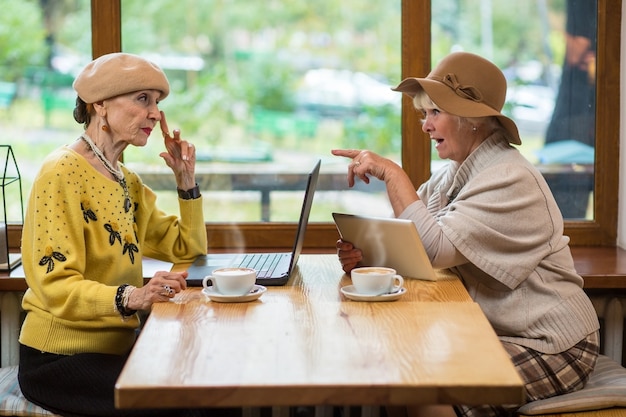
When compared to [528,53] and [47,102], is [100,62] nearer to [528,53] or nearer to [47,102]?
[47,102]

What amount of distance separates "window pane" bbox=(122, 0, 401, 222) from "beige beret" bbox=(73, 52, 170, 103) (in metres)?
0.83

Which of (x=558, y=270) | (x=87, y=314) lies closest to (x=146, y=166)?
(x=87, y=314)

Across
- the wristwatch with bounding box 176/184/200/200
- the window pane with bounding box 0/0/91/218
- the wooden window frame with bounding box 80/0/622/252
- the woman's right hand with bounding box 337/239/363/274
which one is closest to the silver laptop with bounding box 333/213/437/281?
the woman's right hand with bounding box 337/239/363/274

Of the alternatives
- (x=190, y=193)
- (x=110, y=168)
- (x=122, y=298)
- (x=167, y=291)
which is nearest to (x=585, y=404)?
(x=167, y=291)

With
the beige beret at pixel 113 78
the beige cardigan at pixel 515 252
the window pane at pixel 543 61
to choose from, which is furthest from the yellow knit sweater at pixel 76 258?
the window pane at pixel 543 61

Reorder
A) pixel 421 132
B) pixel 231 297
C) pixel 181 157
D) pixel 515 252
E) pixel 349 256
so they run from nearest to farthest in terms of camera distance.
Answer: pixel 231 297, pixel 515 252, pixel 349 256, pixel 181 157, pixel 421 132

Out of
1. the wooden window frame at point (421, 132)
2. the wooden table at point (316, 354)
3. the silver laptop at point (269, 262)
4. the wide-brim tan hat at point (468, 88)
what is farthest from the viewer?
the wooden window frame at point (421, 132)

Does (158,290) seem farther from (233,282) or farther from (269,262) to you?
(269,262)

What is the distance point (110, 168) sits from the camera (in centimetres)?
229

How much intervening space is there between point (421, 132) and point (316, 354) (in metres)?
1.68

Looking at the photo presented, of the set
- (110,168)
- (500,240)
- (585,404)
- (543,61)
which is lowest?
(585,404)

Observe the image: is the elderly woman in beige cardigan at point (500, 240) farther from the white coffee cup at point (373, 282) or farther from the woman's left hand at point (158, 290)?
the woman's left hand at point (158, 290)

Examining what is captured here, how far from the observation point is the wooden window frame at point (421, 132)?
3.03 meters

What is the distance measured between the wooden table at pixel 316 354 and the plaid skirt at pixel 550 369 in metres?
0.27
